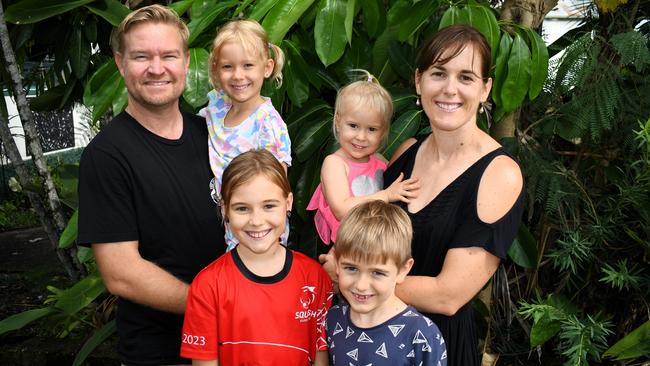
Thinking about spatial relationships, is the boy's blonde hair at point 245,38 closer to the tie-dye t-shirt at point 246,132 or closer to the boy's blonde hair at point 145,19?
the tie-dye t-shirt at point 246,132

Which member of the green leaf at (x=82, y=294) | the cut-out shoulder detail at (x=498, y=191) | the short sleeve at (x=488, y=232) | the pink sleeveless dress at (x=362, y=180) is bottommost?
the green leaf at (x=82, y=294)

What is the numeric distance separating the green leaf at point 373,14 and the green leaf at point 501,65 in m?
A: 0.42

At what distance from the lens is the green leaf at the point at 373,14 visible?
243 cm

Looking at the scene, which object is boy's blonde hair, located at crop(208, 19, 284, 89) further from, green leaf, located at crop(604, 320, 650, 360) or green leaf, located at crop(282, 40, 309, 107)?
green leaf, located at crop(604, 320, 650, 360)

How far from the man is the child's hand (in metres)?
0.48

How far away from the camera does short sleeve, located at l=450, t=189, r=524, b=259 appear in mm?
1748

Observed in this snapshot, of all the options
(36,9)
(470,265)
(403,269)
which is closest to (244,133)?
(403,269)

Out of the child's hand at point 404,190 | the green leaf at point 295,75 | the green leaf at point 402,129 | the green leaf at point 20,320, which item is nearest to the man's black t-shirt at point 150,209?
the child's hand at point 404,190

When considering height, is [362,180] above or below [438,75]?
below

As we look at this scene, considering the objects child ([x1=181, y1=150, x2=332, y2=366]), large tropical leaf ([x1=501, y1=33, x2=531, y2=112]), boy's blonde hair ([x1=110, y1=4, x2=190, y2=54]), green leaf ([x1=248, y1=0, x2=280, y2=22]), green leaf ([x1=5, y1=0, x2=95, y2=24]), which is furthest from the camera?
green leaf ([x1=5, y1=0, x2=95, y2=24])

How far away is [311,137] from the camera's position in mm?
2654

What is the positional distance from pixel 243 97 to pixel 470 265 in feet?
2.82

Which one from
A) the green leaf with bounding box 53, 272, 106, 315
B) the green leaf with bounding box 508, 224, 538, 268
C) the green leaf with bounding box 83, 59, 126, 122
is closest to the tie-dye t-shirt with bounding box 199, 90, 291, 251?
the green leaf with bounding box 83, 59, 126, 122

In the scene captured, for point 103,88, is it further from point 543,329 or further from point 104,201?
point 543,329
